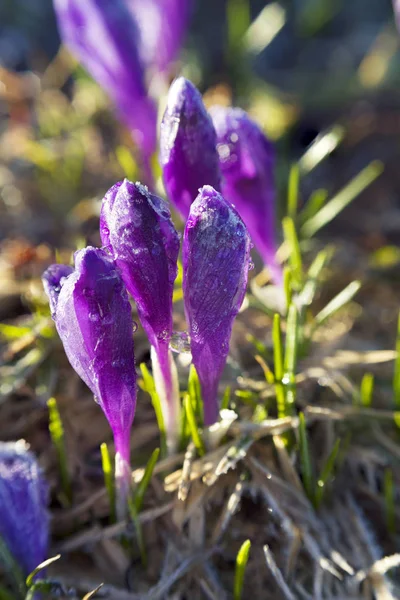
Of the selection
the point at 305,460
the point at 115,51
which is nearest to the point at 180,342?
the point at 305,460

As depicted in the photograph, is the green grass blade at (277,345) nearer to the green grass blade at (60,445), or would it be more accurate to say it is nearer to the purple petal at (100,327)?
the purple petal at (100,327)

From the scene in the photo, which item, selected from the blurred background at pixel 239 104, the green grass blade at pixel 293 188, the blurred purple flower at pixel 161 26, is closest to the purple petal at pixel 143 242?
the green grass blade at pixel 293 188

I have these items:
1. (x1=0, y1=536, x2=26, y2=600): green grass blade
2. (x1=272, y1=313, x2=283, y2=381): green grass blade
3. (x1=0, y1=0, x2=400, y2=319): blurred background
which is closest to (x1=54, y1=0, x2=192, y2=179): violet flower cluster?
(x1=0, y1=0, x2=400, y2=319): blurred background

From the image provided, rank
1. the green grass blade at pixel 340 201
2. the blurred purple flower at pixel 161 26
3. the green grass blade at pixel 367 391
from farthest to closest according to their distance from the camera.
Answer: the blurred purple flower at pixel 161 26, the green grass blade at pixel 340 201, the green grass blade at pixel 367 391

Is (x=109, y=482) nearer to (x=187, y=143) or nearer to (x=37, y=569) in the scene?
(x=37, y=569)

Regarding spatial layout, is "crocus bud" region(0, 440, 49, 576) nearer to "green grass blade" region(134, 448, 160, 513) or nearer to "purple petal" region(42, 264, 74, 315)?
"green grass blade" region(134, 448, 160, 513)

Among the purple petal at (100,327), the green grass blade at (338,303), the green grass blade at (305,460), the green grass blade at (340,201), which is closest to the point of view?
the purple petal at (100,327)
